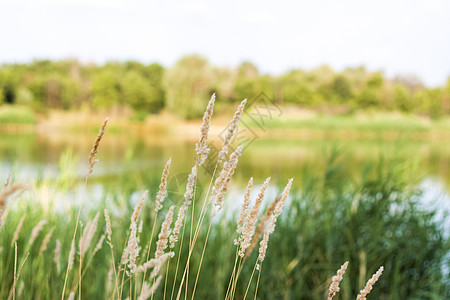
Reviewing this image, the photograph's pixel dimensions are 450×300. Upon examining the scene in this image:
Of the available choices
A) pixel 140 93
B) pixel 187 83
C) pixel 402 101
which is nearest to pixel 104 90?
pixel 140 93

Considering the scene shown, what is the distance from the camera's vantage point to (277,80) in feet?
77.5

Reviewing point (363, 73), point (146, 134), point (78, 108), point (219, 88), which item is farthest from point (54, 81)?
point (363, 73)

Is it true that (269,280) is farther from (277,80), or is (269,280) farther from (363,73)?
(363,73)

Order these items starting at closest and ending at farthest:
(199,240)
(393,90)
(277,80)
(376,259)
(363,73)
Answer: (199,240)
(376,259)
(277,80)
(393,90)
(363,73)

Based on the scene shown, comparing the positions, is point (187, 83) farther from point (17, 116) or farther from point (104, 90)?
point (17, 116)

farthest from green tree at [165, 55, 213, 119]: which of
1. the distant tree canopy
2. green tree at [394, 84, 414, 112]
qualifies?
green tree at [394, 84, 414, 112]

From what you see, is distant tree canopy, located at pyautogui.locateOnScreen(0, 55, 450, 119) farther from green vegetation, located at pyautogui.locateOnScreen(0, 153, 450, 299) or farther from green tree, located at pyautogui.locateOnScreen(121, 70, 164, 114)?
green vegetation, located at pyautogui.locateOnScreen(0, 153, 450, 299)

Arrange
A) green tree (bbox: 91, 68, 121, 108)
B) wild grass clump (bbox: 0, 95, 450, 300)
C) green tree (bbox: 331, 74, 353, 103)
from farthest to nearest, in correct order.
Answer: green tree (bbox: 331, 74, 353, 103) → green tree (bbox: 91, 68, 121, 108) → wild grass clump (bbox: 0, 95, 450, 300)

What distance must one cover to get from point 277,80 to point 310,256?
22.1 metres

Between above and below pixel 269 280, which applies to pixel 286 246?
above

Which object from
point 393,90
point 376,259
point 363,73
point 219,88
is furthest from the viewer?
point 363,73

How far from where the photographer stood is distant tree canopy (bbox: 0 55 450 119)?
1958 centimetres

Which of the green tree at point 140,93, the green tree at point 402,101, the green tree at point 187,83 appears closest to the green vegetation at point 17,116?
the green tree at point 140,93

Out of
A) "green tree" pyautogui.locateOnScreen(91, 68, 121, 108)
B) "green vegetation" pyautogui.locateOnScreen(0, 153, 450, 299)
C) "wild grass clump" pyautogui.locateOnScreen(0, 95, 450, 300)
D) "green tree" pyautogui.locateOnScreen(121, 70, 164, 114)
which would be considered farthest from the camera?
"green tree" pyautogui.locateOnScreen(121, 70, 164, 114)
